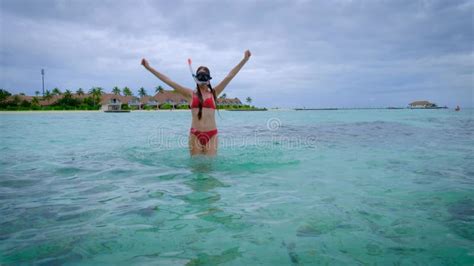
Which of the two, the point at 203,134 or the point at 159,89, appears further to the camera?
the point at 159,89

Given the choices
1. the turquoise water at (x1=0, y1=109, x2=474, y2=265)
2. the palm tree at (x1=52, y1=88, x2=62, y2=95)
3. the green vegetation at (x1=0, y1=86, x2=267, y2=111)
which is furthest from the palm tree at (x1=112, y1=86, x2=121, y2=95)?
the turquoise water at (x1=0, y1=109, x2=474, y2=265)

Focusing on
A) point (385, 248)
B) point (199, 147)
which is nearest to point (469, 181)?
point (385, 248)

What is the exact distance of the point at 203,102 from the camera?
228 inches

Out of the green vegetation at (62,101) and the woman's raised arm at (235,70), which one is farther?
the green vegetation at (62,101)

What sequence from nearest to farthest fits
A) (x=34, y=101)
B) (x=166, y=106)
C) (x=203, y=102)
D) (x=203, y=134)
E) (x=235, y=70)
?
(x=235, y=70)
(x=203, y=102)
(x=203, y=134)
(x=34, y=101)
(x=166, y=106)

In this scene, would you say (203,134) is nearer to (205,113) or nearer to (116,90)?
(205,113)

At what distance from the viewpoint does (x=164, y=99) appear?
104 m

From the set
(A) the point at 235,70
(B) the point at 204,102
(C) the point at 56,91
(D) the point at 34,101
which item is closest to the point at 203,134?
(B) the point at 204,102

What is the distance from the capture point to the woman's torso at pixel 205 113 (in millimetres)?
5809

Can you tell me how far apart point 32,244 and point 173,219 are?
1340mm

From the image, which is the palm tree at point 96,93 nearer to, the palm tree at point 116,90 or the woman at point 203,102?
the palm tree at point 116,90

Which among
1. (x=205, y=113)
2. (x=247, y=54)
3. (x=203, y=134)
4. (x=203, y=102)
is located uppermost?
(x=247, y=54)

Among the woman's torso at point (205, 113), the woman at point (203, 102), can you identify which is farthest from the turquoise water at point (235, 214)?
the woman's torso at point (205, 113)

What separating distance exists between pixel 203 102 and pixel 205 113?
0.24 metres
